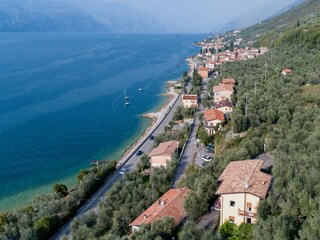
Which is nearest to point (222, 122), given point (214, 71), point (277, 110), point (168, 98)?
point (277, 110)

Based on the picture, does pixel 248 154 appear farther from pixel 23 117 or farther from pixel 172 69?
pixel 172 69

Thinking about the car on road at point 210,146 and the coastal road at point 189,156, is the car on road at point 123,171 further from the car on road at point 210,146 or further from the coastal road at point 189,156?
the car on road at point 210,146

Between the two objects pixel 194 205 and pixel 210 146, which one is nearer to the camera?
pixel 194 205

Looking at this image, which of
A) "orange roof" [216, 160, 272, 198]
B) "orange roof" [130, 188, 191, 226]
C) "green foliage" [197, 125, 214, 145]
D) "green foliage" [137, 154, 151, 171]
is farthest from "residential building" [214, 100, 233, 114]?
"orange roof" [130, 188, 191, 226]

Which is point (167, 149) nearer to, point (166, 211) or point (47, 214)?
point (47, 214)

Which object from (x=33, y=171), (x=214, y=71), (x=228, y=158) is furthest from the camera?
(x=214, y=71)

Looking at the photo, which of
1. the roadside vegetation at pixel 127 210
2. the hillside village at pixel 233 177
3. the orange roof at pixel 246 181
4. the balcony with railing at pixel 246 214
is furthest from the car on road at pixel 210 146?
the balcony with railing at pixel 246 214

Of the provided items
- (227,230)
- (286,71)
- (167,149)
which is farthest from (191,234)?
(286,71)
